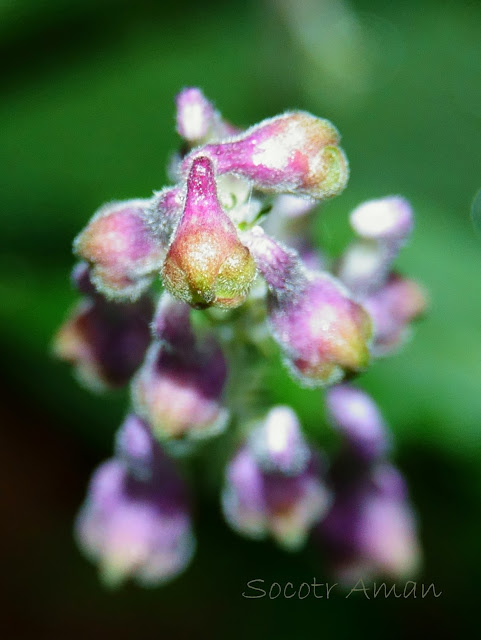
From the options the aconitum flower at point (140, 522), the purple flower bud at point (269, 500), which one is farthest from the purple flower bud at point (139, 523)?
the purple flower bud at point (269, 500)

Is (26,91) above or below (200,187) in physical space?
above

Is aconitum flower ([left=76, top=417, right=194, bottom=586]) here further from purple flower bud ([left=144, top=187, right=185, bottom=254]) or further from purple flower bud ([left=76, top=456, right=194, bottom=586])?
purple flower bud ([left=144, top=187, right=185, bottom=254])

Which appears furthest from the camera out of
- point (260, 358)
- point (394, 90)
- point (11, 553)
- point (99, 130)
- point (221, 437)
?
point (394, 90)

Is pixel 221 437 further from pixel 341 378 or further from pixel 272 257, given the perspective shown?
pixel 272 257

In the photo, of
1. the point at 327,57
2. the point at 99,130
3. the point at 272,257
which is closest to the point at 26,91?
the point at 99,130

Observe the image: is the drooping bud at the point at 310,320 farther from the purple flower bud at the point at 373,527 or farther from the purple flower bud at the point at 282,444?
the purple flower bud at the point at 373,527

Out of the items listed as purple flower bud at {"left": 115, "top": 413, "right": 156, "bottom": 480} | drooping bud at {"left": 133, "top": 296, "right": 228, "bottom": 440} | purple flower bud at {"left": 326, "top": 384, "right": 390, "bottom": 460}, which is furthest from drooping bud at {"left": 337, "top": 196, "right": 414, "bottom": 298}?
purple flower bud at {"left": 115, "top": 413, "right": 156, "bottom": 480}

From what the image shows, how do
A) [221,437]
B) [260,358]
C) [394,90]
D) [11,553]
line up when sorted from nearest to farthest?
[260,358], [221,437], [11,553], [394,90]
